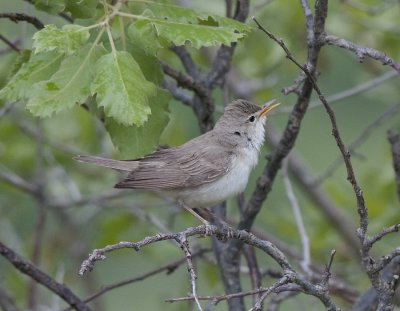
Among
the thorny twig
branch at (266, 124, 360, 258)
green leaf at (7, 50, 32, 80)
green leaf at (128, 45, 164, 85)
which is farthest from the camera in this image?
branch at (266, 124, 360, 258)

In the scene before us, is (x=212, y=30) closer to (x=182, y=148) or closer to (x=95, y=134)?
(x=182, y=148)

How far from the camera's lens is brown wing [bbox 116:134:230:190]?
4473 mm

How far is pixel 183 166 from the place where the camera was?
4680 mm

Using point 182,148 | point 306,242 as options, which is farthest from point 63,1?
point 306,242

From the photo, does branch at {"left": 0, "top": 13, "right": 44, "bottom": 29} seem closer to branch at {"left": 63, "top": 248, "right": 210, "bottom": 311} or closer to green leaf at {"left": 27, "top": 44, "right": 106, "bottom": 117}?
green leaf at {"left": 27, "top": 44, "right": 106, "bottom": 117}

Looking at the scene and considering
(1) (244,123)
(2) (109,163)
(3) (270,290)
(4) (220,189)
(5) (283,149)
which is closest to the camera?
(3) (270,290)

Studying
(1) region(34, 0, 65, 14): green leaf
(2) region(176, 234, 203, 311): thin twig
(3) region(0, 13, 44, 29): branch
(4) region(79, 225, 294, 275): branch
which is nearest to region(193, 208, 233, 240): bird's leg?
(4) region(79, 225, 294, 275): branch

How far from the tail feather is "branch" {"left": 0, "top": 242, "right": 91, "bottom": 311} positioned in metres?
0.56

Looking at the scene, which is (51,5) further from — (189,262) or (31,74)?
(189,262)

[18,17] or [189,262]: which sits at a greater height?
[18,17]

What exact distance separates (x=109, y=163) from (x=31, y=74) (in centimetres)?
113

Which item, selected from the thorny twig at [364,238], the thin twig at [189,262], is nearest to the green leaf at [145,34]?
the thorny twig at [364,238]

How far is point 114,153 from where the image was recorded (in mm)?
6355

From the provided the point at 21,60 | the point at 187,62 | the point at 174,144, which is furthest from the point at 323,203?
the point at 21,60
